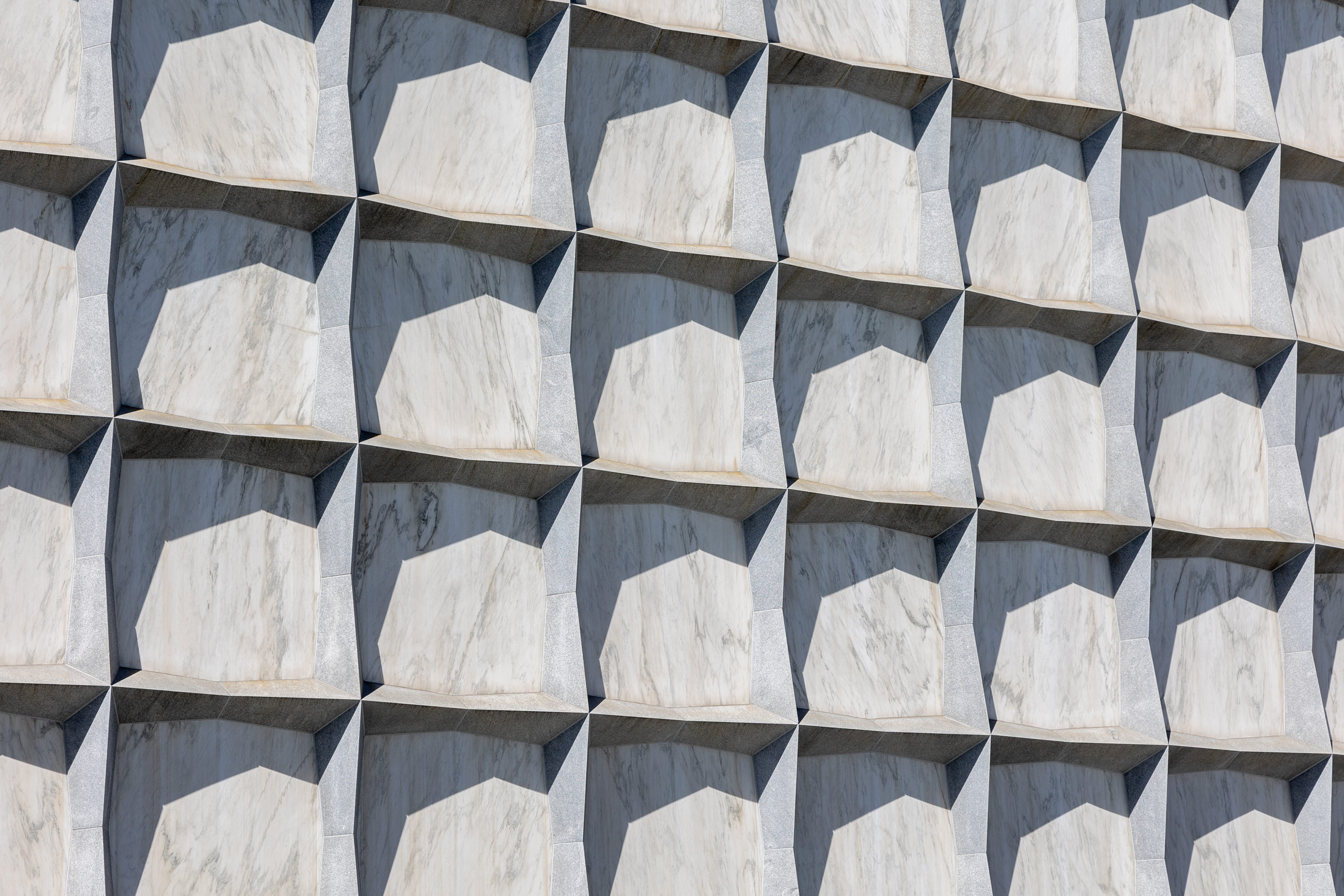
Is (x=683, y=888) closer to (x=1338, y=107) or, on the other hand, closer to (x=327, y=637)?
(x=327, y=637)

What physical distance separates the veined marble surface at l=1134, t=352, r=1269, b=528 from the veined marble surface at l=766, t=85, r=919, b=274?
467 cm

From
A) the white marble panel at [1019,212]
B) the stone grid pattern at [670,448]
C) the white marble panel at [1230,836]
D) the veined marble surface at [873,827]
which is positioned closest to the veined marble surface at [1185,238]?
the stone grid pattern at [670,448]

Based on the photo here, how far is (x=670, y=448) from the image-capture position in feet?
65.8

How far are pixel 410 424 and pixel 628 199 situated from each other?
448 centimetres

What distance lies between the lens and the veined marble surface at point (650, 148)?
20312 millimetres

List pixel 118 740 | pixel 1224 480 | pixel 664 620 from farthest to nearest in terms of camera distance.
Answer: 1. pixel 1224 480
2. pixel 664 620
3. pixel 118 740

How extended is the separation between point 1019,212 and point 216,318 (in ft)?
39.8

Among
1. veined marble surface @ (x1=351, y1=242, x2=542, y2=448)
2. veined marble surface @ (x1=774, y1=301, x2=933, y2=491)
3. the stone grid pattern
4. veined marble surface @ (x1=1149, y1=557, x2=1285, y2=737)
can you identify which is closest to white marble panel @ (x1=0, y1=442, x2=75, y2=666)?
the stone grid pattern

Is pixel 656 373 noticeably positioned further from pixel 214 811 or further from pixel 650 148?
pixel 214 811

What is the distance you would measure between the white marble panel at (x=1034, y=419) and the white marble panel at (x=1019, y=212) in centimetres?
83

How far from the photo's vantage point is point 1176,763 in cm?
2244

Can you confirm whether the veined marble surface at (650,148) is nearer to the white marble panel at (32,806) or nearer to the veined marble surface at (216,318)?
the veined marble surface at (216,318)

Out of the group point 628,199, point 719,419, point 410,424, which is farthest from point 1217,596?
point 410,424

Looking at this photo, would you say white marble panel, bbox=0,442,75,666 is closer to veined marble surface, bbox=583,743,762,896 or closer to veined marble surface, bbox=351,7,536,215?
veined marble surface, bbox=351,7,536,215
